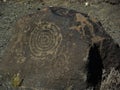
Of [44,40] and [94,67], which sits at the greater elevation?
[44,40]

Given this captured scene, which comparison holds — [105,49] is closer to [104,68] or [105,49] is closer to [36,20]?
[104,68]

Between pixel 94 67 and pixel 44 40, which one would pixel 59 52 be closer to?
pixel 44 40

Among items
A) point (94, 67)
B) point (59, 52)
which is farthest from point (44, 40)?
point (94, 67)

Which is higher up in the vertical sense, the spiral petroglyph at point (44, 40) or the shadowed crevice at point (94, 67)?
the spiral petroglyph at point (44, 40)

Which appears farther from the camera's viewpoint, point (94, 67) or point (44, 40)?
point (44, 40)

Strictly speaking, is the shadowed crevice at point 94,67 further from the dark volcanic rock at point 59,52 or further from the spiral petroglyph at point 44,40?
the spiral petroglyph at point 44,40

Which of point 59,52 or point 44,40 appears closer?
point 59,52

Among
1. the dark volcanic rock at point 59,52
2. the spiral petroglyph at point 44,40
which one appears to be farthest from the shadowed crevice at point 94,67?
the spiral petroglyph at point 44,40
